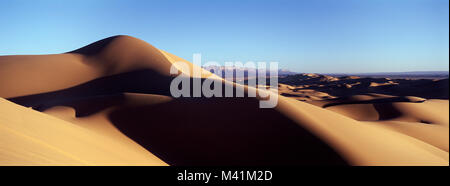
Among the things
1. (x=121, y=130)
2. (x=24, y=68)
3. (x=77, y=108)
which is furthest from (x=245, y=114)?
(x=24, y=68)

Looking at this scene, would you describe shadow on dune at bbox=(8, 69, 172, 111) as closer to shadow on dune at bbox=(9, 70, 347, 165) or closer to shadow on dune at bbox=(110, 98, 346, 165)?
shadow on dune at bbox=(9, 70, 347, 165)

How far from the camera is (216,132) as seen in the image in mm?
7332

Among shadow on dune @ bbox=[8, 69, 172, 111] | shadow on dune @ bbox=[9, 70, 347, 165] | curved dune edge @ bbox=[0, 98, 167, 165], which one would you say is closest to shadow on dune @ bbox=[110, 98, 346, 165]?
shadow on dune @ bbox=[9, 70, 347, 165]

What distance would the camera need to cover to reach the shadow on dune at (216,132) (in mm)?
6273

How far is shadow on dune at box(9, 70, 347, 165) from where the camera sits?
6.27 metres

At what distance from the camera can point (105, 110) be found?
9.29m

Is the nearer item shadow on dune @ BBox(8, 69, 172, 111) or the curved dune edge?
the curved dune edge

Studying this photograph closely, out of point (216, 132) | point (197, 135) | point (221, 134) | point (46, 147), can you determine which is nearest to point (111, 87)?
point (197, 135)

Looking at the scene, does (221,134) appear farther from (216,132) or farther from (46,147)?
(46,147)

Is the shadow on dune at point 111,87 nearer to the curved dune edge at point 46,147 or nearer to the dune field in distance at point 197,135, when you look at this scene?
the dune field in distance at point 197,135

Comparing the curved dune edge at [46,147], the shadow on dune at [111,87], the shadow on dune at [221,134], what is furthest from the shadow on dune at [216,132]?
the shadow on dune at [111,87]

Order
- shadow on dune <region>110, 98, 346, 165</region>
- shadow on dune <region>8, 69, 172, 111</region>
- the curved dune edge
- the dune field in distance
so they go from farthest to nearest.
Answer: shadow on dune <region>8, 69, 172, 111</region> < shadow on dune <region>110, 98, 346, 165</region> < the dune field in distance < the curved dune edge

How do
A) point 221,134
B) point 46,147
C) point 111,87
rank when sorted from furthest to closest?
point 111,87, point 221,134, point 46,147

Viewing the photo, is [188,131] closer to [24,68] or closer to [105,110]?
[105,110]
